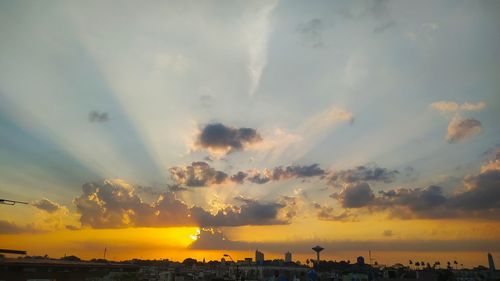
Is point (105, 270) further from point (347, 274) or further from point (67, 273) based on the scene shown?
point (347, 274)

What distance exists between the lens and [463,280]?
307ft

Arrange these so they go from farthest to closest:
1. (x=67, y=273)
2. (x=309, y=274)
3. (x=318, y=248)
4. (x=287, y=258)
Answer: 1. (x=287, y=258)
2. (x=318, y=248)
3. (x=67, y=273)
4. (x=309, y=274)

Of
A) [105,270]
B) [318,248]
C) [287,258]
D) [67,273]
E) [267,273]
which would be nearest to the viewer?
[67,273]

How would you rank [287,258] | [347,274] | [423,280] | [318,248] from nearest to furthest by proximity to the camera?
[423,280] < [318,248] < [347,274] < [287,258]

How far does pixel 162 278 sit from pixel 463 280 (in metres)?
73.0

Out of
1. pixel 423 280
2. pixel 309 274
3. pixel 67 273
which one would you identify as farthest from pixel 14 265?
pixel 423 280

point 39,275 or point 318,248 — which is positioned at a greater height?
point 318,248

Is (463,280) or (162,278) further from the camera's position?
(463,280)

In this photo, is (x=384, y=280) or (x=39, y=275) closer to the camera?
(x=39, y=275)

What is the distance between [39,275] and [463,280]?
9324 centimetres

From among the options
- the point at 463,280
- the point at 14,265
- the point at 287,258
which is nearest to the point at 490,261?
the point at 463,280

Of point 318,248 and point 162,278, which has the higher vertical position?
point 318,248

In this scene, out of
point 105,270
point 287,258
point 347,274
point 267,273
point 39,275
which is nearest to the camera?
point 39,275

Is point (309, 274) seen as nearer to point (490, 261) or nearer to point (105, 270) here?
point (105, 270)
